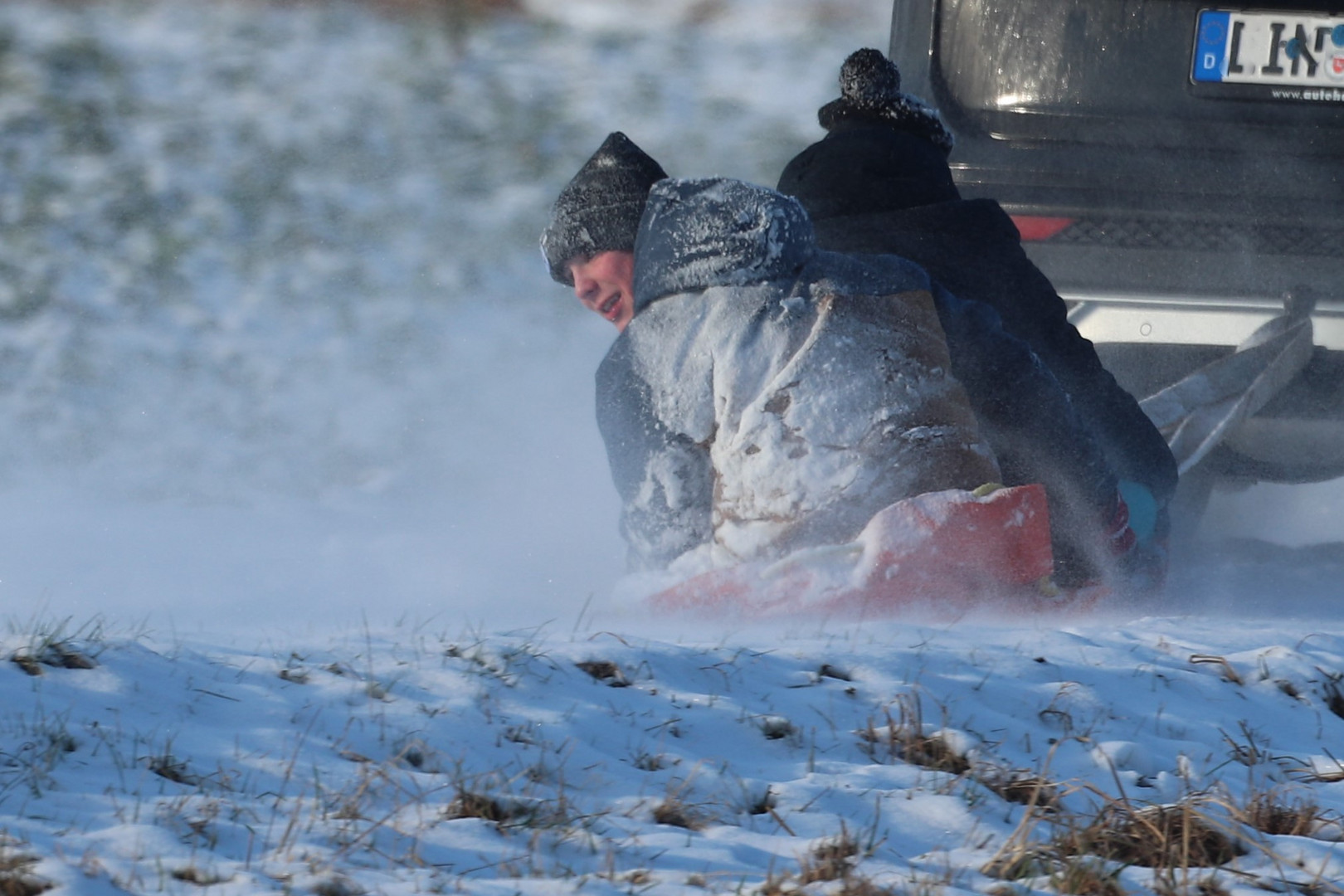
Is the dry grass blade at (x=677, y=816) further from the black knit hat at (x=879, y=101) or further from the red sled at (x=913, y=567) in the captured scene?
the black knit hat at (x=879, y=101)

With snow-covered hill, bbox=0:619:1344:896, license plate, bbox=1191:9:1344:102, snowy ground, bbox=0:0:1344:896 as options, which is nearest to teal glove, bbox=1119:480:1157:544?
snowy ground, bbox=0:0:1344:896

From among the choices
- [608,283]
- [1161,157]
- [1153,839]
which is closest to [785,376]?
[608,283]

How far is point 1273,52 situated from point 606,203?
1.98m

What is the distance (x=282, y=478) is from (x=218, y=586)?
2.99 m

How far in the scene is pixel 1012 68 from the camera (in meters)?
4.33

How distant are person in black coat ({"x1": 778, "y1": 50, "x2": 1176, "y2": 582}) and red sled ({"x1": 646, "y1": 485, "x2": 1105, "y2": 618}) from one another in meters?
0.62

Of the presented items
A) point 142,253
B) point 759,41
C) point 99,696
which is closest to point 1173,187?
point 99,696

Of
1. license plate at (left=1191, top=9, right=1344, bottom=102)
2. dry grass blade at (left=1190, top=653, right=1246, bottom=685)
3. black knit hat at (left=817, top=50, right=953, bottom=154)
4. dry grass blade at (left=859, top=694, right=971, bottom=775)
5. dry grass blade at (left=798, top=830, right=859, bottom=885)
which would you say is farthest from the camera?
license plate at (left=1191, top=9, right=1344, bottom=102)

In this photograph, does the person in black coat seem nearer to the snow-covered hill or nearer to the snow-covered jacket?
the snow-covered jacket

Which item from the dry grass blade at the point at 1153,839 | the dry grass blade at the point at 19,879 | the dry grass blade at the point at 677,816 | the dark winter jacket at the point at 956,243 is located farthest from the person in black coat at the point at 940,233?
the dry grass blade at the point at 19,879

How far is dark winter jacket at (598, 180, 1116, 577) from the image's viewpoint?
10.3 ft

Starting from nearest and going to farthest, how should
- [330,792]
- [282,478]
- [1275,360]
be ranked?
[330,792]
[1275,360]
[282,478]

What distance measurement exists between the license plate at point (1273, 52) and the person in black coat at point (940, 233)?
88 centimetres

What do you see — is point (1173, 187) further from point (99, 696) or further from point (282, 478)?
point (282, 478)
